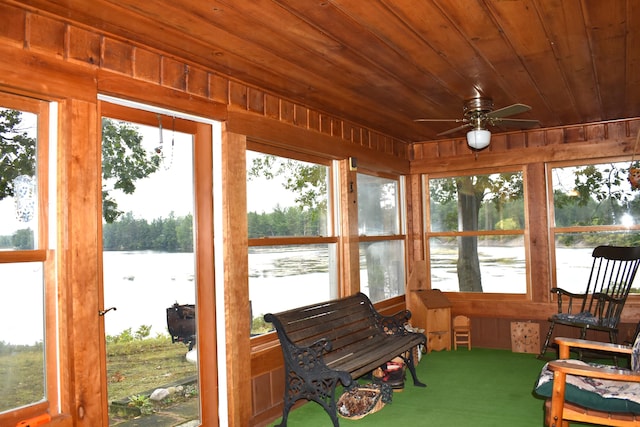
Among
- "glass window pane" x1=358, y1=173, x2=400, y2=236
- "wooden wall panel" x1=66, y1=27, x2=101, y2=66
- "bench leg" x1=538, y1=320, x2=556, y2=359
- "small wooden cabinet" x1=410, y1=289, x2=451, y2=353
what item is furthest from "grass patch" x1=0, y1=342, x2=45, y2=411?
"bench leg" x1=538, y1=320, x2=556, y2=359

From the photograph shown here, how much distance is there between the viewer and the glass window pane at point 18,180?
98.3 inches

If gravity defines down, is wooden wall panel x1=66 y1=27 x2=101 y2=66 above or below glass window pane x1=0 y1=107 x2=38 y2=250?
above

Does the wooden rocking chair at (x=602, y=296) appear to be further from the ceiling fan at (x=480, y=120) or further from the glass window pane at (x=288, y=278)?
the glass window pane at (x=288, y=278)

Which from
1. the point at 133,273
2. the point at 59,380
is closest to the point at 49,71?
the point at 133,273

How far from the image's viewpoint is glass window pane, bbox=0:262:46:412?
246cm

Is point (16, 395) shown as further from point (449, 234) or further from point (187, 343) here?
point (449, 234)

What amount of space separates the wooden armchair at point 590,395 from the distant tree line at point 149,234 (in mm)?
2338

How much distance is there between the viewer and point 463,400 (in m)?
4.34

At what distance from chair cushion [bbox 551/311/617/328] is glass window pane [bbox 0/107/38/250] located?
187 inches

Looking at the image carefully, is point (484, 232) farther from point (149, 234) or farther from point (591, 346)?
point (149, 234)

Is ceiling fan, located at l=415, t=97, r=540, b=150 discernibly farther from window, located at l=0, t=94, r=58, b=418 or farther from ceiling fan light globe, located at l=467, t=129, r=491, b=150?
window, located at l=0, t=94, r=58, b=418

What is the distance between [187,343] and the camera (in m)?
3.47

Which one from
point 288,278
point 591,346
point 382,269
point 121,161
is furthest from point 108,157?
point 382,269

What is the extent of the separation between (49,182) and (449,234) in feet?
16.1
